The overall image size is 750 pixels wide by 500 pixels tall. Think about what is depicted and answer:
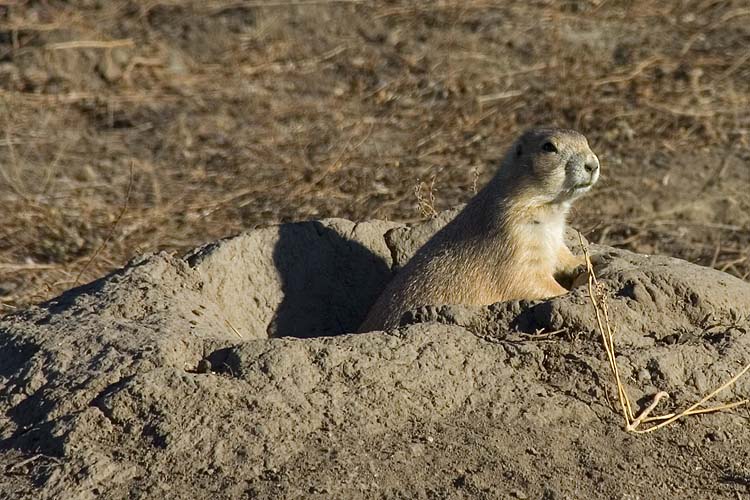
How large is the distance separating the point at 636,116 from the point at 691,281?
6.00m

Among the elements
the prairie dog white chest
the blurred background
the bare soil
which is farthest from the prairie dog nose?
the blurred background

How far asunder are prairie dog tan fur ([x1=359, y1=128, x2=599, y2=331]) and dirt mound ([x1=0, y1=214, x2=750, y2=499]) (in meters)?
0.52

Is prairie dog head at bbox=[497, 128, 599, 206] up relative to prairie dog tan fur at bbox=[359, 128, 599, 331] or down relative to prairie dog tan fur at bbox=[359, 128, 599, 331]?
up

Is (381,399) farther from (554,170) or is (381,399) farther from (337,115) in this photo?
(337,115)

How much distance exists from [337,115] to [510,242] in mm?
6182

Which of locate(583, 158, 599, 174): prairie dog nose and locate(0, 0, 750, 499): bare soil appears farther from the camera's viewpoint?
locate(583, 158, 599, 174): prairie dog nose

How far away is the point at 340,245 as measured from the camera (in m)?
6.87

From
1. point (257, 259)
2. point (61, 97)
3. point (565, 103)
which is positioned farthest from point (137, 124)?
point (257, 259)

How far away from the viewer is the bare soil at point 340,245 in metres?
4.72

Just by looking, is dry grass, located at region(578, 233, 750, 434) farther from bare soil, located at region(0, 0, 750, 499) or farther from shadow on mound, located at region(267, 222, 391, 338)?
shadow on mound, located at region(267, 222, 391, 338)

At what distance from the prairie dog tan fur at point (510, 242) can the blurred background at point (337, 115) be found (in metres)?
1.98

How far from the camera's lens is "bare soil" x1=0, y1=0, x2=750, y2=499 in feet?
15.5

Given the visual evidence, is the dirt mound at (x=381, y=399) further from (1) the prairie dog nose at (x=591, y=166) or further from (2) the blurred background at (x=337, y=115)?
(2) the blurred background at (x=337, y=115)

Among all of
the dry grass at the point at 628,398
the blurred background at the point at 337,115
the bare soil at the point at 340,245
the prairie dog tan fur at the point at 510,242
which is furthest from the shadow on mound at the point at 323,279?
the dry grass at the point at 628,398
